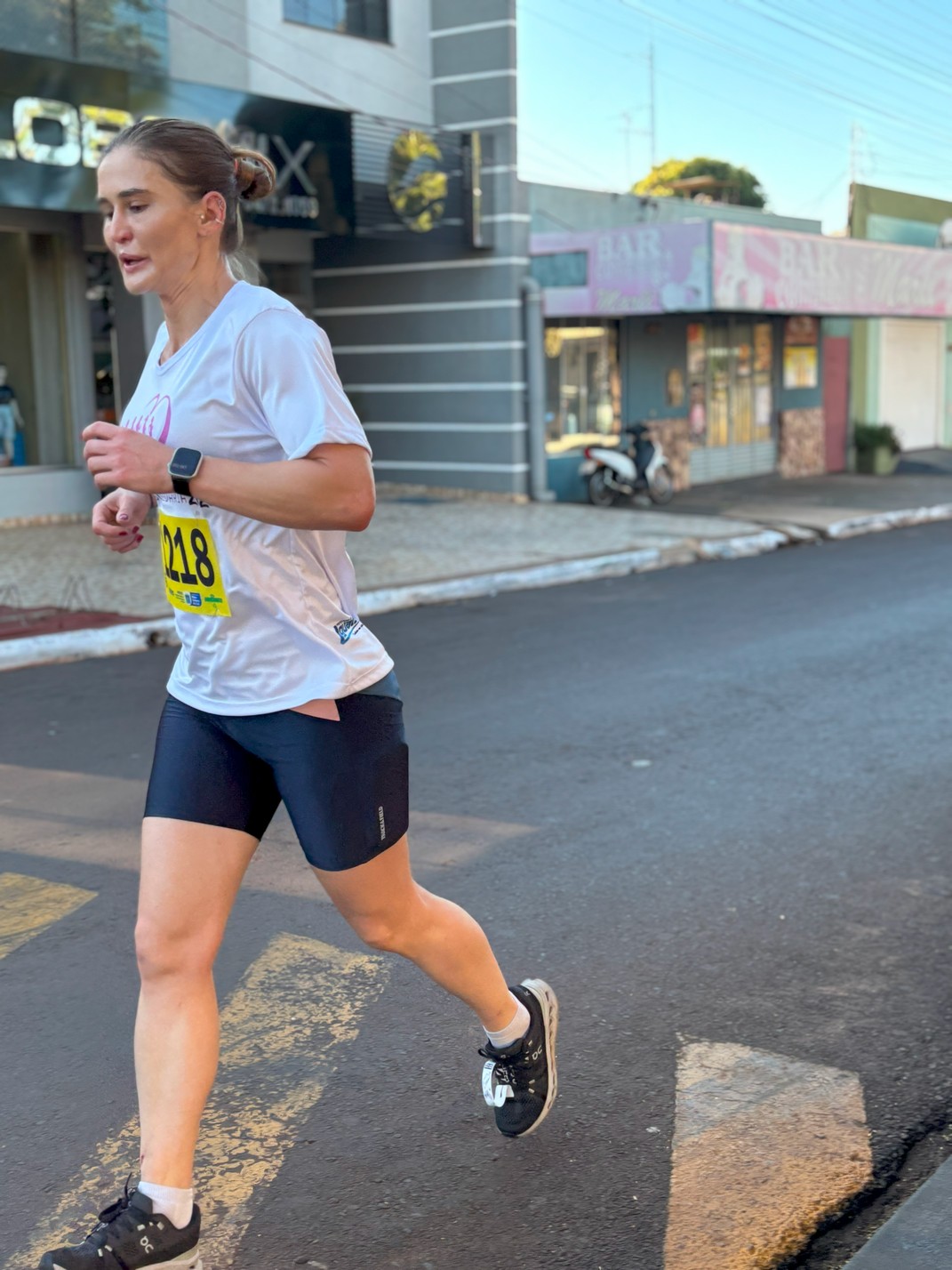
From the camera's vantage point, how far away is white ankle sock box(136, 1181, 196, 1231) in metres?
2.53

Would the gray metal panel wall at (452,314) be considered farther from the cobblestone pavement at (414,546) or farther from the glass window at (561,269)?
the cobblestone pavement at (414,546)

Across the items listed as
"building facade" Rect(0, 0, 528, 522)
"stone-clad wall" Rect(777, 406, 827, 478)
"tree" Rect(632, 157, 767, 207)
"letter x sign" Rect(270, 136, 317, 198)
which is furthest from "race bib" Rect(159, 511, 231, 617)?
"tree" Rect(632, 157, 767, 207)

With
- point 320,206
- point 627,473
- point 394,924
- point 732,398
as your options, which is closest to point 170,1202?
point 394,924

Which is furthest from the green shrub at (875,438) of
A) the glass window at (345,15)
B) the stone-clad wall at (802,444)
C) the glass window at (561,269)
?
the glass window at (345,15)

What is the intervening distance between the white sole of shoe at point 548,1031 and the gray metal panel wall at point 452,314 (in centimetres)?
1614

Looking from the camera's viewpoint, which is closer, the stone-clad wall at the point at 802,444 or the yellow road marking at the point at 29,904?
the yellow road marking at the point at 29,904

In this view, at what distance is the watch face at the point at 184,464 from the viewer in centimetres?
252

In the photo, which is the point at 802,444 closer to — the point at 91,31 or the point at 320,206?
the point at 320,206

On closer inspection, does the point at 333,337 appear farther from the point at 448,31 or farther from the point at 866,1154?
the point at 866,1154

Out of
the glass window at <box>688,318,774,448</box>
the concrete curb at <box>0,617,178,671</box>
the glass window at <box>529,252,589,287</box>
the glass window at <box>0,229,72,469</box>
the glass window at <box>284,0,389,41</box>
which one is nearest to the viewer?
the concrete curb at <box>0,617,178,671</box>

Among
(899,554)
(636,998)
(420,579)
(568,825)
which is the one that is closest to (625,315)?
(899,554)

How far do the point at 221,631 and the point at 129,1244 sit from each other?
1.06 meters

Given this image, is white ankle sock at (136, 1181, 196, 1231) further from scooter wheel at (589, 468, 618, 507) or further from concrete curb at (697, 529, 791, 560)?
scooter wheel at (589, 468, 618, 507)

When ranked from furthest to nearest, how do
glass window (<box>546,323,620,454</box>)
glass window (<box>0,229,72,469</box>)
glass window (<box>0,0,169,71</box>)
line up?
1. glass window (<box>546,323,620,454</box>)
2. glass window (<box>0,229,72,469</box>)
3. glass window (<box>0,0,169,71</box>)
